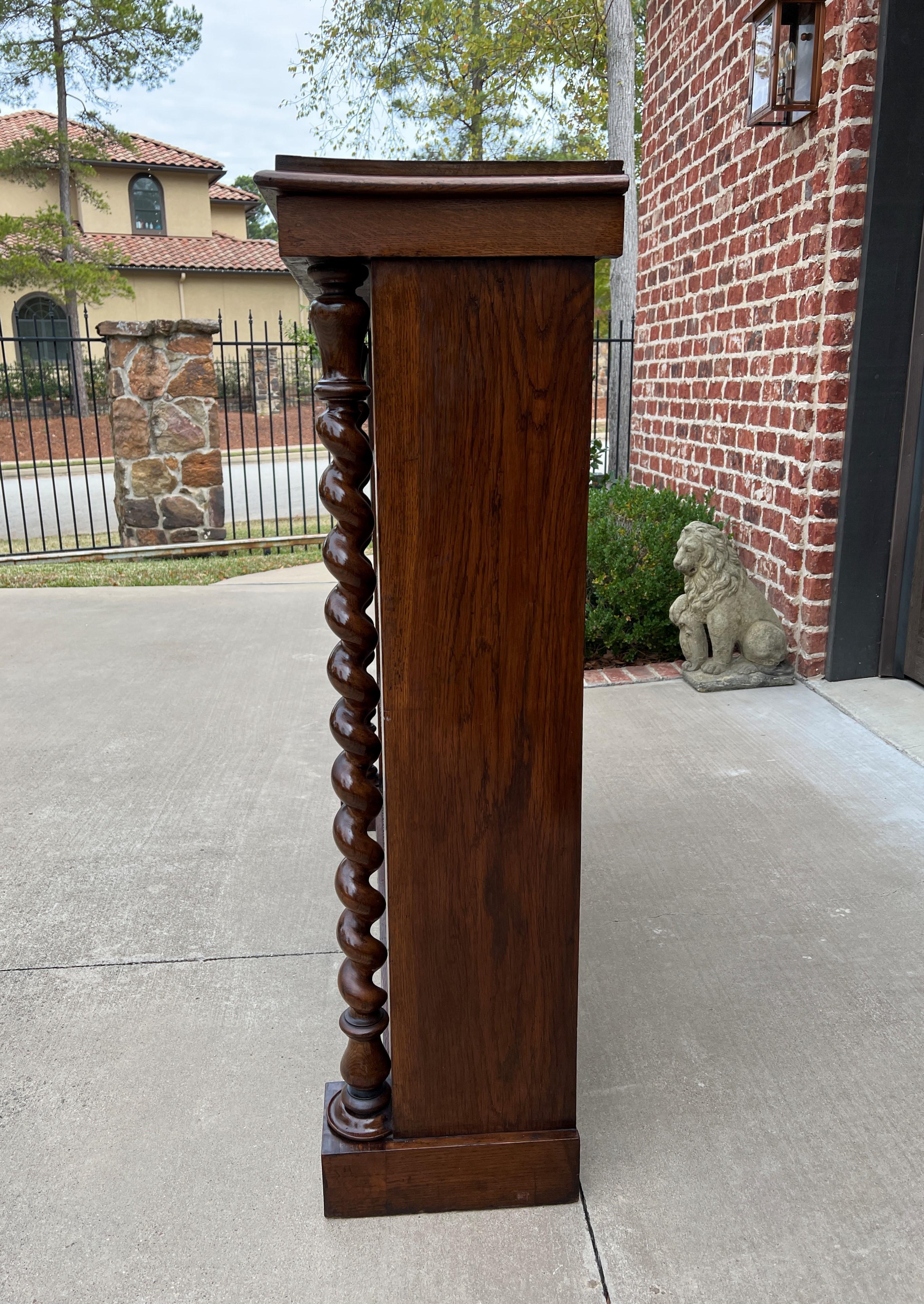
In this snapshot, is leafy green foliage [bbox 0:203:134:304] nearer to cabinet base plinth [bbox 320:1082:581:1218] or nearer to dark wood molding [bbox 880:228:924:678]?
dark wood molding [bbox 880:228:924:678]

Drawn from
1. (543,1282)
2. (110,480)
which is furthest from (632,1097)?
(110,480)

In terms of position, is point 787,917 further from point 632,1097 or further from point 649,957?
point 632,1097

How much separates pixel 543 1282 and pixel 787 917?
→ 3.98 feet

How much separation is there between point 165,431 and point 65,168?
18049 mm

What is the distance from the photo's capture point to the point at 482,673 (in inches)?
54.6

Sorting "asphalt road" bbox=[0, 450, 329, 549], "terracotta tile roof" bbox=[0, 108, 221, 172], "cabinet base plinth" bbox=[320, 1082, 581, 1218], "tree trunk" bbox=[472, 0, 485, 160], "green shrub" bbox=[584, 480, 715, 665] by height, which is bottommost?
"asphalt road" bbox=[0, 450, 329, 549]

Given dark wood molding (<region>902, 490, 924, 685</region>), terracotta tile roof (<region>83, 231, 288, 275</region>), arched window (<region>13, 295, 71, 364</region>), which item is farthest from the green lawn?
terracotta tile roof (<region>83, 231, 288, 275</region>)

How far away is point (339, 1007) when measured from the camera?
213 cm

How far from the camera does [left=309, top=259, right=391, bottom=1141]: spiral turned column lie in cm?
135

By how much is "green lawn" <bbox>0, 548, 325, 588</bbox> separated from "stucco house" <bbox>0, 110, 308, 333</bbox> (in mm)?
19131

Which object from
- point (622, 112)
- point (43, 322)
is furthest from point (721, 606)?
point (43, 322)

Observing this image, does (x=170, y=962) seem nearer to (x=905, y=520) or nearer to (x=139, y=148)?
(x=905, y=520)

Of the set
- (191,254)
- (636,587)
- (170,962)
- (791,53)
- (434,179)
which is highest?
(191,254)

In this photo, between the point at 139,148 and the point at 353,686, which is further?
the point at 139,148
